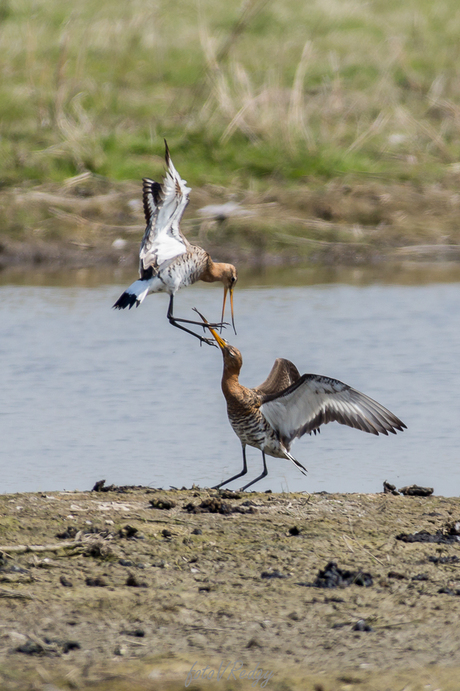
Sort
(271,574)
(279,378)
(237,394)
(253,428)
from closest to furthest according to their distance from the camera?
(271,574)
(253,428)
(237,394)
(279,378)

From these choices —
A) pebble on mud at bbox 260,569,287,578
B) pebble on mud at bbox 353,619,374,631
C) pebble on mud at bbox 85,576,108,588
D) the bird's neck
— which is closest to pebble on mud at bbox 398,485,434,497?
the bird's neck

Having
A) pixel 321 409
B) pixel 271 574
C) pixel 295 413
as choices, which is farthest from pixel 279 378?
pixel 271 574

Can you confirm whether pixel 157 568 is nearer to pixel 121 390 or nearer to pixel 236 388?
pixel 236 388

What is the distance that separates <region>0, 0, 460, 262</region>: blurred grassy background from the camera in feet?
45.7

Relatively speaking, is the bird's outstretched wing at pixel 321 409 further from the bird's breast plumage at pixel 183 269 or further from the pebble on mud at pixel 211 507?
the bird's breast plumage at pixel 183 269

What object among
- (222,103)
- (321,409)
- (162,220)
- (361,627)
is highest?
(222,103)

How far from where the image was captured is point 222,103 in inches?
567

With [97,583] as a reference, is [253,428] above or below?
above

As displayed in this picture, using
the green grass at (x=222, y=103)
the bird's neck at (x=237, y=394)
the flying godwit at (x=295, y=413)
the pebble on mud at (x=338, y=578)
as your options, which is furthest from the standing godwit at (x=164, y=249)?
the green grass at (x=222, y=103)

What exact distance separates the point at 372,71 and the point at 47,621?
47.9 feet

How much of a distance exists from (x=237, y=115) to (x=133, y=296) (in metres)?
7.43

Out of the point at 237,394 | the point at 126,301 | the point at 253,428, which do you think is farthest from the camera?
the point at 126,301

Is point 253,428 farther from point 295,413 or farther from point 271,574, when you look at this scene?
point 271,574

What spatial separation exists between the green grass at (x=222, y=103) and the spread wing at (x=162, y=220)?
536cm
